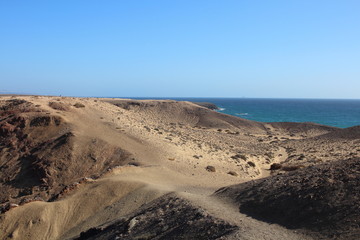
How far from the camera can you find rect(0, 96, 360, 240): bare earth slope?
11.2 metres

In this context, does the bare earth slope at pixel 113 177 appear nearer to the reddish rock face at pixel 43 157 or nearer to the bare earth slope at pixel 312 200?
the reddish rock face at pixel 43 157

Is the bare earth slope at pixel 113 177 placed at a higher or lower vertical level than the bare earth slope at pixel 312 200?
lower

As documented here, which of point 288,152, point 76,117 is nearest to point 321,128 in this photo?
point 288,152

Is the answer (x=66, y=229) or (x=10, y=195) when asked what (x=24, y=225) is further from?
(x=10, y=195)

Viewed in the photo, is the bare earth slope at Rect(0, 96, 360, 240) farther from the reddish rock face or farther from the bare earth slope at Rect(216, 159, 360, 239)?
the bare earth slope at Rect(216, 159, 360, 239)

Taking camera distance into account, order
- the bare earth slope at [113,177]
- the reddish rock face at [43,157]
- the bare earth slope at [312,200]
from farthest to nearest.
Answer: the reddish rock face at [43,157], the bare earth slope at [113,177], the bare earth slope at [312,200]

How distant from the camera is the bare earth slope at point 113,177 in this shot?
36.6 feet

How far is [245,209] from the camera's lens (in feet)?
38.8

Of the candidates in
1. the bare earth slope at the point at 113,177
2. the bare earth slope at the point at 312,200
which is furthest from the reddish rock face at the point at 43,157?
the bare earth slope at the point at 312,200

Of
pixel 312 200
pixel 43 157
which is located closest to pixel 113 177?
pixel 43 157

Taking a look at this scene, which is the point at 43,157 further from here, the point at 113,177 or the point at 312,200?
the point at 312,200

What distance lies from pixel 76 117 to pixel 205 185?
53.7ft

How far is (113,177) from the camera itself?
19.6 m

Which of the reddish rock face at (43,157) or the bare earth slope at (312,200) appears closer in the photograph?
the bare earth slope at (312,200)
